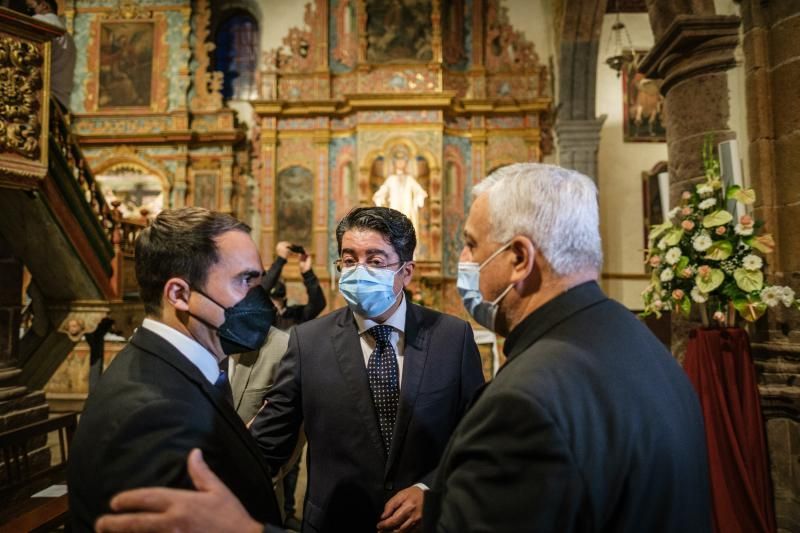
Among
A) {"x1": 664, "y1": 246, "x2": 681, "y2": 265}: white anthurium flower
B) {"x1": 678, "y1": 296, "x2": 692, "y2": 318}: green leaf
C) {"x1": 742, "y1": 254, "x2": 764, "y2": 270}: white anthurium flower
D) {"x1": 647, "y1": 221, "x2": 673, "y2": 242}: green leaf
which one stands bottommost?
{"x1": 678, "y1": 296, "x2": 692, "y2": 318}: green leaf

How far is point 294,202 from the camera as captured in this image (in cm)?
1084

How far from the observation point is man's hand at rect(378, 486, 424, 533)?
1630mm

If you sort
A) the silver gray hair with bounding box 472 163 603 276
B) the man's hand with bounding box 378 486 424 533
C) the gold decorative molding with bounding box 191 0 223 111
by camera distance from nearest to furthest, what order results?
1. the silver gray hair with bounding box 472 163 603 276
2. the man's hand with bounding box 378 486 424 533
3. the gold decorative molding with bounding box 191 0 223 111

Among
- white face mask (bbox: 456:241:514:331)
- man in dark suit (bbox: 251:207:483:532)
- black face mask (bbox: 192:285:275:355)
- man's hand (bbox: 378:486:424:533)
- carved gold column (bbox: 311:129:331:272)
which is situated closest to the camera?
white face mask (bbox: 456:241:514:331)

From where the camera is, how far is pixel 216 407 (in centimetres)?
128

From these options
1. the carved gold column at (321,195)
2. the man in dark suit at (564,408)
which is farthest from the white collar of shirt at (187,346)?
the carved gold column at (321,195)

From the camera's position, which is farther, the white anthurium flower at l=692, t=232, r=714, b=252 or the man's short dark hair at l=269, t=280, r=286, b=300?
the man's short dark hair at l=269, t=280, r=286, b=300

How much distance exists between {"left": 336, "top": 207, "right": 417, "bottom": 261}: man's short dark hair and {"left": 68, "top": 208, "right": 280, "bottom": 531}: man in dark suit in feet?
2.16

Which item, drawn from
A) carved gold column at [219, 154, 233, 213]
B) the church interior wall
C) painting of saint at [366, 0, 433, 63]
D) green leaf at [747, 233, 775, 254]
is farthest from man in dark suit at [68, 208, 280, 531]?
the church interior wall

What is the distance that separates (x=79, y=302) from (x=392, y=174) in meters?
6.39

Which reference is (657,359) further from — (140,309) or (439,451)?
(140,309)

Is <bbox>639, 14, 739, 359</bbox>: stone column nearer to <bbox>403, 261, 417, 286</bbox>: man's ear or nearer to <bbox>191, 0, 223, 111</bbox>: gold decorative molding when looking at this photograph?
<bbox>403, 261, 417, 286</bbox>: man's ear

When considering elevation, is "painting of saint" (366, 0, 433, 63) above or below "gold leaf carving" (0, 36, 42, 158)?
above

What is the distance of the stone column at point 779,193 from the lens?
329 centimetres
